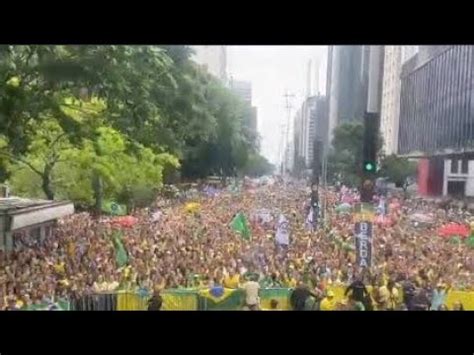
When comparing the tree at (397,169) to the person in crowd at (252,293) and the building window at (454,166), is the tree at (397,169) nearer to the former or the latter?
the building window at (454,166)

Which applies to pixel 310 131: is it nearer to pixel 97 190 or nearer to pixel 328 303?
pixel 328 303

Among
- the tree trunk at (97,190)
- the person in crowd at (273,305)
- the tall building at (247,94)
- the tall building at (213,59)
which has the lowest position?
the person in crowd at (273,305)

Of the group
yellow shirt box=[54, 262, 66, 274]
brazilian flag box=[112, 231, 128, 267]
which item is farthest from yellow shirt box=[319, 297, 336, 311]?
yellow shirt box=[54, 262, 66, 274]

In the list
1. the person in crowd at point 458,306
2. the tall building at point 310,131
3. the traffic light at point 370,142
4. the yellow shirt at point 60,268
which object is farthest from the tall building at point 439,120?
the yellow shirt at point 60,268

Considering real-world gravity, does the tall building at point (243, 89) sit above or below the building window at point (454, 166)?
above
